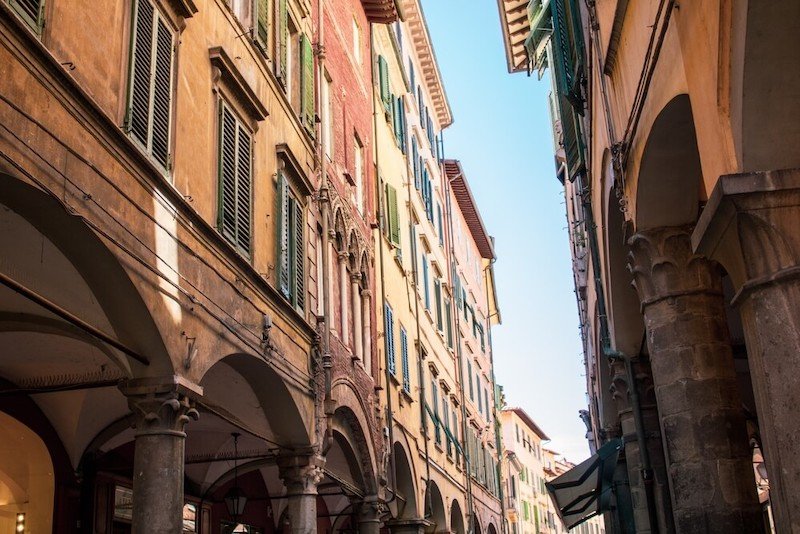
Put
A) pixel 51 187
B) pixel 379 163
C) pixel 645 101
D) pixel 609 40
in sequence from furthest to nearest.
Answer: pixel 379 163, pixel 609 40, pixel 645 101, pixel 51 187

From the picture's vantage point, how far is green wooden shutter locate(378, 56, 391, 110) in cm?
2298

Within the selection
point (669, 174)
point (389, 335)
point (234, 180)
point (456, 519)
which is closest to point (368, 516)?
point (389, 335)

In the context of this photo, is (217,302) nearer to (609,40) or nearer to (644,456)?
(609,40)

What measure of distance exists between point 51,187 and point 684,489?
5.70m

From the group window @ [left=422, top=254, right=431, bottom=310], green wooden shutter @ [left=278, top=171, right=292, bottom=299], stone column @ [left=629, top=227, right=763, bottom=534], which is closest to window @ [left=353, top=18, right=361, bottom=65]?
window @ [left=422, top=254, right=431, bottom=310]

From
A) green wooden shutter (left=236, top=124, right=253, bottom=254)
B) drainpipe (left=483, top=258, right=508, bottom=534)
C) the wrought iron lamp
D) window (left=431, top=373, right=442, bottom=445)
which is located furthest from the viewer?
drainpipe (left=483, top=258, right=508, bottom=534)

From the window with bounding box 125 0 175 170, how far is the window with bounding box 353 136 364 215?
8.90m

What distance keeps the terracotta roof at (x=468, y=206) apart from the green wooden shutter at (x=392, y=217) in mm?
14566

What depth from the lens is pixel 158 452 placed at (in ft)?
27.6

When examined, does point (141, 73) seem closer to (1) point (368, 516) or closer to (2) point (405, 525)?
(1) point (368, 516)

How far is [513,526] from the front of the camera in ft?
Result: 166

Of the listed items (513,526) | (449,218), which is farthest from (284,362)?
(513,526)

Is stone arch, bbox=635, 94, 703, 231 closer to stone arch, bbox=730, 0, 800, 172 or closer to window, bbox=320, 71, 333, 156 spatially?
stone arch, bbox=730, 0, 800, 172

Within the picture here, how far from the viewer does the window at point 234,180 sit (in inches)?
423
